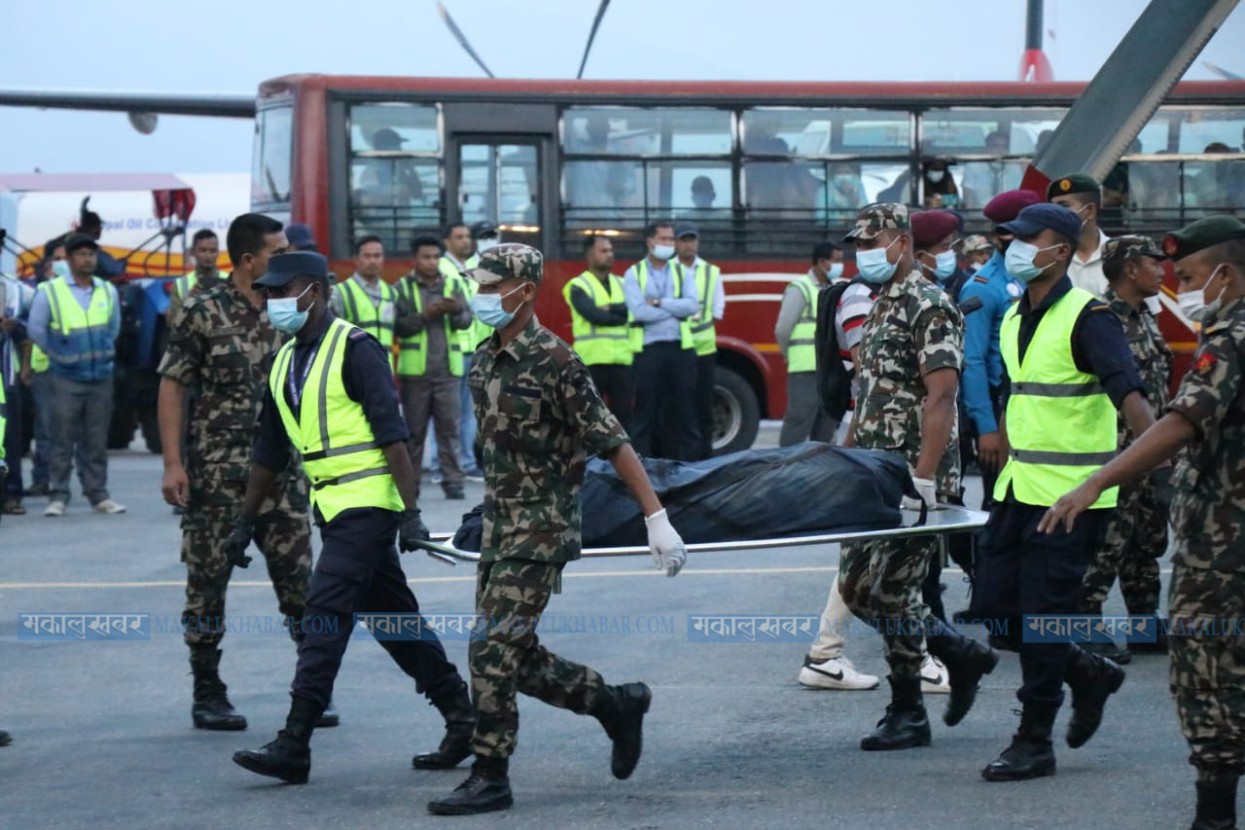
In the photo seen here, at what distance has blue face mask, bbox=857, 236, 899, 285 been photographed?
6812 mm

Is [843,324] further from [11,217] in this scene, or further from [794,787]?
[11,217]

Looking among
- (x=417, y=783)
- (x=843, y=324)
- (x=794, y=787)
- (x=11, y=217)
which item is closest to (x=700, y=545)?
(x=794, y=787)

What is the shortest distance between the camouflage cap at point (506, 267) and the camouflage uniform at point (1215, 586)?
81.1 inches

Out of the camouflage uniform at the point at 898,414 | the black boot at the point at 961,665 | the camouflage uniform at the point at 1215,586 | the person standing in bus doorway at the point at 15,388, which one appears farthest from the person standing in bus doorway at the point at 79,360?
the camouflage uniform at the point at 1215,586

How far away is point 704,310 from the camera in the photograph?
16609 mm

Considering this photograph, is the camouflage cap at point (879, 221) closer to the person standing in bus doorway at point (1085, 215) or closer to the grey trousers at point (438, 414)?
the person standing in bus doorway at point (1085, 215)

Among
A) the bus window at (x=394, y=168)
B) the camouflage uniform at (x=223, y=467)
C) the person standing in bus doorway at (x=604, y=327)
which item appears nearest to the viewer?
the camouflage uniform at (x=223, y=467)

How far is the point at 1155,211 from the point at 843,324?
12068mm

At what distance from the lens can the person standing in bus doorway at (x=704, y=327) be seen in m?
16.6

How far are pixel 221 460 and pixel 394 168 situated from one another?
1156cm

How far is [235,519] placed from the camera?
7.28 m

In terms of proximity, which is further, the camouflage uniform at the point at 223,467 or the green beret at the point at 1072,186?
the green beret at the point at 1072,186

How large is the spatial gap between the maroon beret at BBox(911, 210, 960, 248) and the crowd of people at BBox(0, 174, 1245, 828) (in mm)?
19

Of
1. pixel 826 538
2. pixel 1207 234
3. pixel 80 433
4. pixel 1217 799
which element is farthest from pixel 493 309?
pixel 80 433
